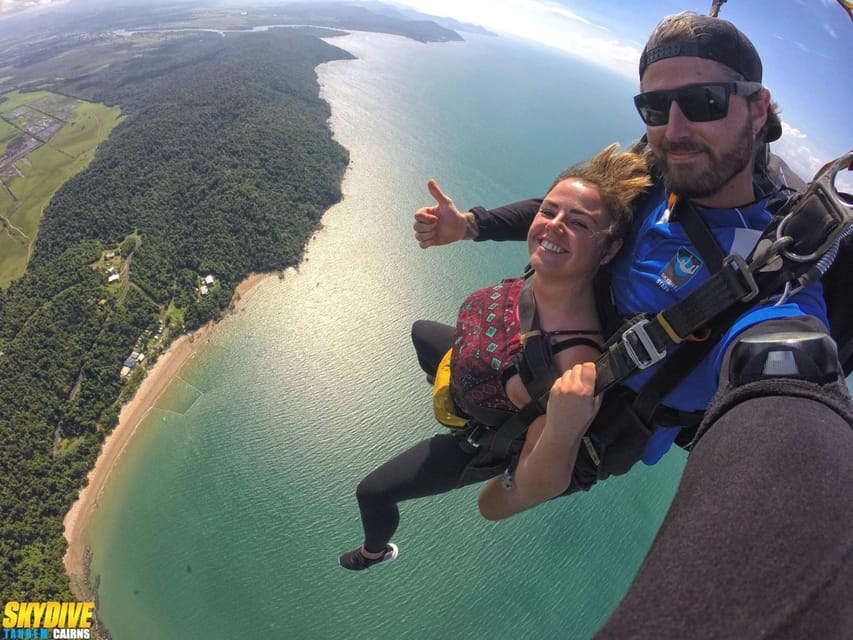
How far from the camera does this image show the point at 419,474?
170 cm

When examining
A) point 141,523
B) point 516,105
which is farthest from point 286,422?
point 516,105

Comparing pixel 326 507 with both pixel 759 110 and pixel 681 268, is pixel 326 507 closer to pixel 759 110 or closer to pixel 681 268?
pixel 681 268

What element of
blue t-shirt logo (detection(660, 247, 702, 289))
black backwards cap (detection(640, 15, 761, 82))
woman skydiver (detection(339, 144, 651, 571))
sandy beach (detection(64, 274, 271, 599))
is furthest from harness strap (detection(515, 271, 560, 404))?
sandy beach (detection(64, 274, 271, 599))

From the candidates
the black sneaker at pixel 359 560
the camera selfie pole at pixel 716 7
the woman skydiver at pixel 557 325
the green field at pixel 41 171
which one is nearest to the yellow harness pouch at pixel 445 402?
the woman skydiver at pixel 557 325

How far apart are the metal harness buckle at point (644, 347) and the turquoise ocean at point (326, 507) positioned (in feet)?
31.9

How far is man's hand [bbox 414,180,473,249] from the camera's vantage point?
1.46m

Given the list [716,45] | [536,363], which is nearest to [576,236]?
[536,363]

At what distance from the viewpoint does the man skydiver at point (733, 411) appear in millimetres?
338

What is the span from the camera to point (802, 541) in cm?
38

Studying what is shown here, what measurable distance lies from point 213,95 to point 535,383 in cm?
3347

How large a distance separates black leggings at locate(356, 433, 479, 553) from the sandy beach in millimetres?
10797

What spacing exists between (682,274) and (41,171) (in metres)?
33.0

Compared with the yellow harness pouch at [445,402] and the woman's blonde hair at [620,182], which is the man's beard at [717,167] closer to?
the woman's blonde hair at [620,182]

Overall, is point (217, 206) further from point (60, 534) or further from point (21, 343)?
point (60, 534)
